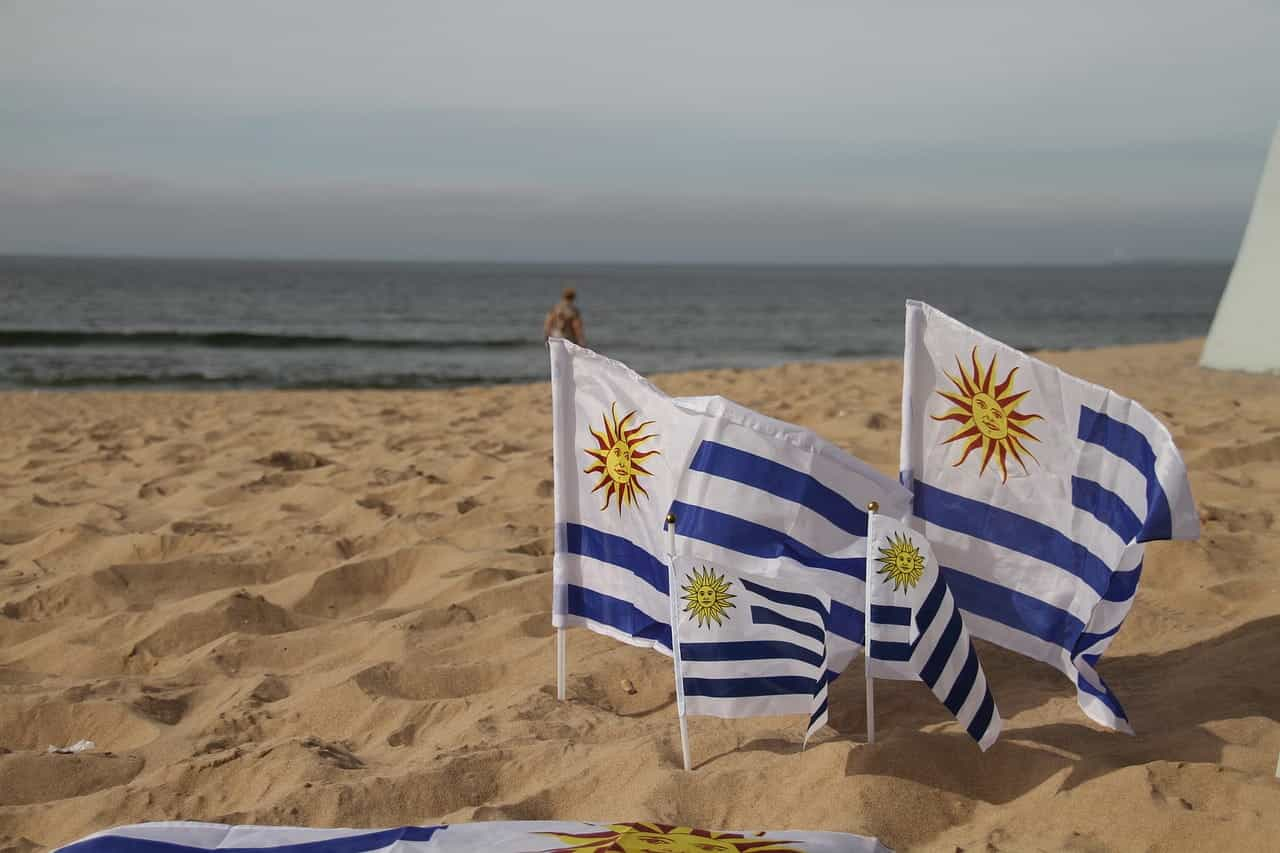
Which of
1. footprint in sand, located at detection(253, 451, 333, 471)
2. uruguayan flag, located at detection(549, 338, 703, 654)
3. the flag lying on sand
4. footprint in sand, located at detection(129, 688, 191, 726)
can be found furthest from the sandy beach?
footprint in sand, located at detection(253, 451, 333, 471)

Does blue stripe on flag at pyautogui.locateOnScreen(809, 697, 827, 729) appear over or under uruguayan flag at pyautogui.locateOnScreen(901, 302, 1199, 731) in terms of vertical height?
under

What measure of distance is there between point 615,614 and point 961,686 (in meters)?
1.12

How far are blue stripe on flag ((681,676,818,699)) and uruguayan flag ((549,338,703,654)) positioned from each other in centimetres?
30

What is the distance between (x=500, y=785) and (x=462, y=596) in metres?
1.66

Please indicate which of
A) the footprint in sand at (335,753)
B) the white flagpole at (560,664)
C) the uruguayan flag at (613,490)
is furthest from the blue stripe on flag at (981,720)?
the footprint in sand at (335,753)

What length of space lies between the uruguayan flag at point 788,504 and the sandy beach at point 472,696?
0.44 meters

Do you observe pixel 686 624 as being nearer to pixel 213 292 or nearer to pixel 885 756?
pixel 885 756

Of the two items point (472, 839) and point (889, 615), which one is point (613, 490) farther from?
point (472, 839)

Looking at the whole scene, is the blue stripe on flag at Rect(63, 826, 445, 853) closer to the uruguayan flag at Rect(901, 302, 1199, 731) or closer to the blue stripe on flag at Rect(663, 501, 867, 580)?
the blue stripe on flag at Rect(663, 501, 867, 580)

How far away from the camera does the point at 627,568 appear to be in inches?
136

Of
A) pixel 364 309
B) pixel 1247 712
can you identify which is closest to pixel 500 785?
pixel 1247 712

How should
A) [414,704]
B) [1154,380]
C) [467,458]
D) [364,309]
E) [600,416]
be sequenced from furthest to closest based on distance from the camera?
[364,309] < [1154,380] < [467,458] < [414,704] < [600,416]

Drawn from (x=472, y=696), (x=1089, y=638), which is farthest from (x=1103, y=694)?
(x=472, y=696)

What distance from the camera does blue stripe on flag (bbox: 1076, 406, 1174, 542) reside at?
2.87m
